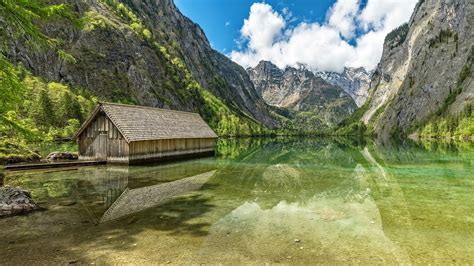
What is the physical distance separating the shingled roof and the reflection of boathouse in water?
6.02 metres

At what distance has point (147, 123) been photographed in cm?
4138

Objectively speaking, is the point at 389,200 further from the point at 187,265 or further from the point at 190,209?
the point at 187,265

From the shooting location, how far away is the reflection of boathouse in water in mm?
16531

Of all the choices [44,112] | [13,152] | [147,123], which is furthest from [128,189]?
[44,112]

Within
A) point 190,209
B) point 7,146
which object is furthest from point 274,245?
point 7,146

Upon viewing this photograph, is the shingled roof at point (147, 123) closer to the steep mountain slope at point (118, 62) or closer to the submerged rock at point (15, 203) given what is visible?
the submerged rock at point (15, 203)

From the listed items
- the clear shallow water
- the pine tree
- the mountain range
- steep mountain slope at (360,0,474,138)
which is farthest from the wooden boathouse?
steep mountain slope at (360,0,474,138)

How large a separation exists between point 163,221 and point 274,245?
548 centimetres

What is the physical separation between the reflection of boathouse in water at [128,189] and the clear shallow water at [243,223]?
7 cm

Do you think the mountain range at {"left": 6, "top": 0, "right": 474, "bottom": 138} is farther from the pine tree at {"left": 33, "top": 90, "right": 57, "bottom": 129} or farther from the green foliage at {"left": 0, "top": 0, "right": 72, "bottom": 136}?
the green foliage at {"left": 0, "top": 0, "right": 72, "bottom": 136}

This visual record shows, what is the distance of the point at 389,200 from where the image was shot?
1891cm

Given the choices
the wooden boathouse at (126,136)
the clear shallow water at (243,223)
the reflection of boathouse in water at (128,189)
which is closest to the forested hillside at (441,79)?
the wooden boathouse at (126,136)

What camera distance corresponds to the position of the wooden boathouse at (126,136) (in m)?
37.2

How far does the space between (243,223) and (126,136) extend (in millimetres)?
25717
